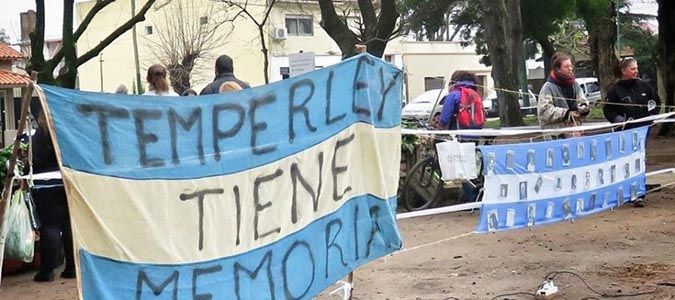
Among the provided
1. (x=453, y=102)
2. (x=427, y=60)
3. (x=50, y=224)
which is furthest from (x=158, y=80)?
(x=427, y=60)

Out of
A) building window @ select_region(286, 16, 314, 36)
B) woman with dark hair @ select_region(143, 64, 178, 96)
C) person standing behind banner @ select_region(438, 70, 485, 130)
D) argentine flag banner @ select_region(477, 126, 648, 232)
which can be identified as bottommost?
argentine flag banner @ select_region(477, 126, 648, 232)

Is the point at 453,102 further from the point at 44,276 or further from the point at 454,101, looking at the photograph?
the point at 44,276

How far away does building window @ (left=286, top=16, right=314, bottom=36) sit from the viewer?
54188 mm

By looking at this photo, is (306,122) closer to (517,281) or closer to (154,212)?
(154,212)

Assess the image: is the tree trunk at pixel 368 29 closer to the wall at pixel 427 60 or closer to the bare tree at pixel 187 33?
the bare tree at pixel 187 33

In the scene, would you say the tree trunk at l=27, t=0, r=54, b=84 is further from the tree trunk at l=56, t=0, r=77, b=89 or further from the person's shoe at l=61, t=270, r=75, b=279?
the person's shoe at l=61, t=270, r=75, b=279

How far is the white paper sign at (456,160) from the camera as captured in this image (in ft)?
24.1

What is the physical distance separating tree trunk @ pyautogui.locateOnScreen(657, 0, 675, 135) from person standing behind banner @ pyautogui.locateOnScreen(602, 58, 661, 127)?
11.1 metres

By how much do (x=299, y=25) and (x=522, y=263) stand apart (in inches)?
1887

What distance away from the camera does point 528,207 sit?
7.10 meters

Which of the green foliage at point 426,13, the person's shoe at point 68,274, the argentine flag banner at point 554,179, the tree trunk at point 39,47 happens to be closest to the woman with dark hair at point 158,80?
the person's shoe at point 68,274

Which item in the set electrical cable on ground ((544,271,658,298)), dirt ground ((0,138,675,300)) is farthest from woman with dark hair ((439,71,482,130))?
electrical cable on ground ((544,271,658,298))

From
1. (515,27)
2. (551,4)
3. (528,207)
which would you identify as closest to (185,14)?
(551,4)

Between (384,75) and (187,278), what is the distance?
2274 millimetres
